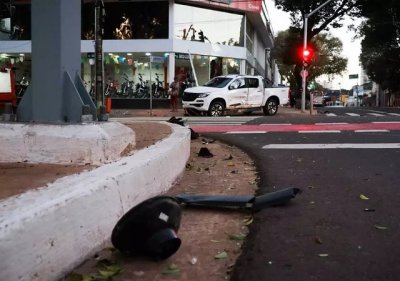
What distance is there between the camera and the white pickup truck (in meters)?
21.5

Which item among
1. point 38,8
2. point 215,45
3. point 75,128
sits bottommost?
point 75,128

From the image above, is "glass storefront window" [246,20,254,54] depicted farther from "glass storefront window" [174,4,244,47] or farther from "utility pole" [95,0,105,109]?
"utility pole" [95,0,105,109]

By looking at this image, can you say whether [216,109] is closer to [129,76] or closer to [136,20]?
[129,76]

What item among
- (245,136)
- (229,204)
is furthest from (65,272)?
(245,136)

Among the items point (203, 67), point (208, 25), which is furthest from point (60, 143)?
point (208, 25)

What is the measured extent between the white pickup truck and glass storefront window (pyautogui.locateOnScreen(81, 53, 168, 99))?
900 cm

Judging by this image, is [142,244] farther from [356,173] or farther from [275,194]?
[356,173]

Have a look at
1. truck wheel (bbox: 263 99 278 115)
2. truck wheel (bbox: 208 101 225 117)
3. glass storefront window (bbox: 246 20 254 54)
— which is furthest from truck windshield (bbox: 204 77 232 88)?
glass storefront window (bbox: 246 20 254 54)

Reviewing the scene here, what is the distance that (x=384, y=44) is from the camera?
170 feet

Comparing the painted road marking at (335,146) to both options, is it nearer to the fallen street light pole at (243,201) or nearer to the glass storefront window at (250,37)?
the fallen street light pole at (243,201)

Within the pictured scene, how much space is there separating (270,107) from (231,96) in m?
2.48

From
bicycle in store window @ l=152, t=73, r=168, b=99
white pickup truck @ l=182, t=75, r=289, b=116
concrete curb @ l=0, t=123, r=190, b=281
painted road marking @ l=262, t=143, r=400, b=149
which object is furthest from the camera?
bicycle in store window @ l=152, t=73, r=168, b=99

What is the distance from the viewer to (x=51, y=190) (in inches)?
129

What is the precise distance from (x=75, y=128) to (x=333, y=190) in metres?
2.81
